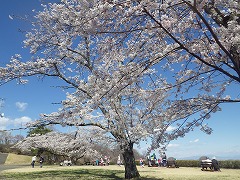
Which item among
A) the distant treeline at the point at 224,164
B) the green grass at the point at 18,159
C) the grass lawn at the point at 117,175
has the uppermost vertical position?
the green grass at the point at 18,159

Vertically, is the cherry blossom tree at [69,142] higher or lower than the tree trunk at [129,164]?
higher

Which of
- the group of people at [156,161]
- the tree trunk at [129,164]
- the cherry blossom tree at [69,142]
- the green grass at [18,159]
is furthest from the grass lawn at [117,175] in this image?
the green grass at [18,159]

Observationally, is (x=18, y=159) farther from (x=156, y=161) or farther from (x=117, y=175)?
(x=117, y=175)

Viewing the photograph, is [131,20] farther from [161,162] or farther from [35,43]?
[161,162]

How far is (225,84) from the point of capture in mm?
7527

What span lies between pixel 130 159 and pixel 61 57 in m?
6.87

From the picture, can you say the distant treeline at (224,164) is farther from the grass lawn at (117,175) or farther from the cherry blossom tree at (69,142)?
the cherry blossom tree at (69,142)

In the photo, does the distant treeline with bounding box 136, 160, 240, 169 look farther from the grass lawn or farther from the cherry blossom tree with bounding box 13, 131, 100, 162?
the cherry blossom tree with bounding box 13, 131, 100, 162

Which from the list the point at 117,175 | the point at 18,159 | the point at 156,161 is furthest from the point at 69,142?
the point at 18,159

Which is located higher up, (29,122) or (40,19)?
(40,19)

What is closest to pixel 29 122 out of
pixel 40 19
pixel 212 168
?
pixel 40 19

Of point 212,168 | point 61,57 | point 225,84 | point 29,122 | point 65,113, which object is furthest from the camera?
point 212,168

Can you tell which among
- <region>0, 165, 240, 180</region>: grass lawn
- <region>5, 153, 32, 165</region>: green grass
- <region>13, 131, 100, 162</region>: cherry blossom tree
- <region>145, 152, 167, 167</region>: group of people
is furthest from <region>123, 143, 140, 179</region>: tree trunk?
<region>5, 153, 32, 165</region>: green grass

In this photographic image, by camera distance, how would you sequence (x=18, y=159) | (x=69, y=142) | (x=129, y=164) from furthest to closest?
(x=18, y=159)
(x=69, y=142)
(x=129, y=164)
